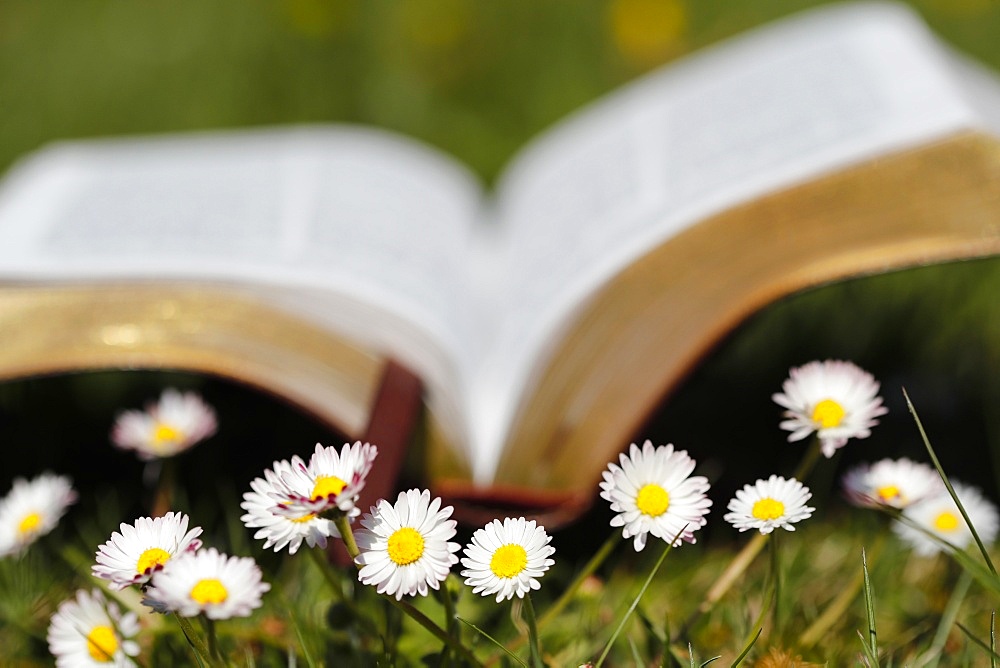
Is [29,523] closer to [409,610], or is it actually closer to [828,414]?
[409,610]

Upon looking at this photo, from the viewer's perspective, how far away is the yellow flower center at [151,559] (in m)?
0.66

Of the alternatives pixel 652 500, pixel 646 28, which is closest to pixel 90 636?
pixel 652 500

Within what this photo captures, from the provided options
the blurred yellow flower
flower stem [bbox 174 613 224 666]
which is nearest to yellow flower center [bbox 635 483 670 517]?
flower stem [bbox 174 613 224 666]

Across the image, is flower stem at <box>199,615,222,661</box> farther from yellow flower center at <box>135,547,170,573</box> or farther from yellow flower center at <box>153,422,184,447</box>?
yellow flower center at <box>153,422,184,447</box>

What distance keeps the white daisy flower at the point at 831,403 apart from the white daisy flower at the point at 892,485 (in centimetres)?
7

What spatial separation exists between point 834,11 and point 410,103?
1.21 metres

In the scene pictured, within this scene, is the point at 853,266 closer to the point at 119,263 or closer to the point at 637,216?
the point at 637,216

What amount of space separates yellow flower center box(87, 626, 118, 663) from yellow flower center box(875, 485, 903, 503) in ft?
2.09

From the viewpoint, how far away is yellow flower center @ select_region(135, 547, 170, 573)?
26.1 inches

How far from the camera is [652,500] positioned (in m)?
0.71

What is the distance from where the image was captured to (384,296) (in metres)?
1.21

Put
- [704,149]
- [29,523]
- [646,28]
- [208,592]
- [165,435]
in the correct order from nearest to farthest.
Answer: [208,592], [29,523], [165,435], [704,149], [646,28]

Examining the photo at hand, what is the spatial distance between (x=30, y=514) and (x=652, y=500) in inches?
23.2

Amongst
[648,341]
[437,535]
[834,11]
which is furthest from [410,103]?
[437,535]
